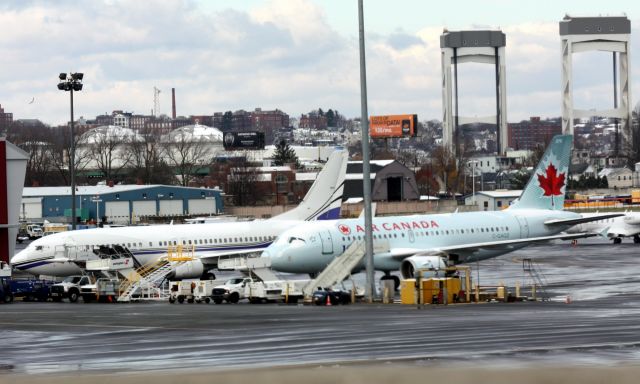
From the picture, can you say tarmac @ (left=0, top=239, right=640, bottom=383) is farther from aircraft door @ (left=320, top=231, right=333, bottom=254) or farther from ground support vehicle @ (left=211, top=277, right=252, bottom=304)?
aircraft door @ (left=320, top=231, right=333, bottom=254)

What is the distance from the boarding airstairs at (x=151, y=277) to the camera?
58.2m

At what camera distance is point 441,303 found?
48.3m

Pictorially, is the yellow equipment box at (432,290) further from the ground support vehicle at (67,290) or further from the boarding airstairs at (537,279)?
the ground support vehicle at (67,290)

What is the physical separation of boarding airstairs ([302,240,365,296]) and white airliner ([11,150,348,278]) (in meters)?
10.0

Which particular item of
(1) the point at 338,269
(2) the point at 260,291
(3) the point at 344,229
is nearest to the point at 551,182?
(3) the point at 344,229

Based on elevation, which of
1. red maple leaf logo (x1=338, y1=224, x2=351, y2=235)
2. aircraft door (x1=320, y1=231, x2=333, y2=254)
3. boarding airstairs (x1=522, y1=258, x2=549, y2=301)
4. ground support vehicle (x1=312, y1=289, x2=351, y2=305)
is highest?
red maple leaf logo (x1=338, y1=224, x2=351, y2=235)

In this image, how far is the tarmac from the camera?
7895 millimetres

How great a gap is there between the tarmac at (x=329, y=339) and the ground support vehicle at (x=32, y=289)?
474cm

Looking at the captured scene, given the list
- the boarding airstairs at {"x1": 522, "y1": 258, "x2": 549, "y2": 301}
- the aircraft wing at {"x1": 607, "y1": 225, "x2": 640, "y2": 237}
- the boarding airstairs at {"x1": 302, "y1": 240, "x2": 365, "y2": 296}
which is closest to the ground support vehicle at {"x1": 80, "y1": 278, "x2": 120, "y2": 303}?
the boarding airstairs at {"x1": 302, "y1": 240, "x2": 365, "y2": 296}

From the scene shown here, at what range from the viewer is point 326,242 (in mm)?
57531

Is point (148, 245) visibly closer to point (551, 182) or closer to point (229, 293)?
point (229, 293)

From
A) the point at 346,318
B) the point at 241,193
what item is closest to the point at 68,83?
the point at 346,318

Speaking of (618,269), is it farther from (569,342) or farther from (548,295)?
(569,342)

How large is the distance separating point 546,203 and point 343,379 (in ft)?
192
